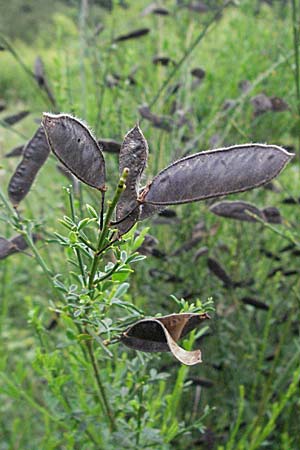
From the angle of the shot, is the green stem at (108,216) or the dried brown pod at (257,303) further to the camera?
the dried brown pod at (257,303)

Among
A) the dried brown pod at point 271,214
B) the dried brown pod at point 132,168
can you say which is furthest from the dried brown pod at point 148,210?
the dried brown pod at point 271,214

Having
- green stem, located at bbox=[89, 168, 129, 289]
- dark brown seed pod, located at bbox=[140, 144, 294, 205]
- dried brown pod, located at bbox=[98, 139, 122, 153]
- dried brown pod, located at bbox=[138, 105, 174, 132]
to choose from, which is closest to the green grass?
dried brown pod, located at bbox=[138, 105, 174, 132]

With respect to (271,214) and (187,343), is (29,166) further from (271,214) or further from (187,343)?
(271,214)

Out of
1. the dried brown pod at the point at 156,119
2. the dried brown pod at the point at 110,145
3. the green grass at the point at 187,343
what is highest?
the dried brown pod at the point at 156,119

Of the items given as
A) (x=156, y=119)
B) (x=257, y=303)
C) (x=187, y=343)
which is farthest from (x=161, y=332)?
(x=156, y=119)

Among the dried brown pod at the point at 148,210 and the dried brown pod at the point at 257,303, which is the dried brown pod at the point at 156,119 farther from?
the dried brown pod at the point at 148,210

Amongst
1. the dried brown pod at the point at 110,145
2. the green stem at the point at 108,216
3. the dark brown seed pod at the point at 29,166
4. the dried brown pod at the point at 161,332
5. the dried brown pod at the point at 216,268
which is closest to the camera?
the green stem at the point at 108,216
